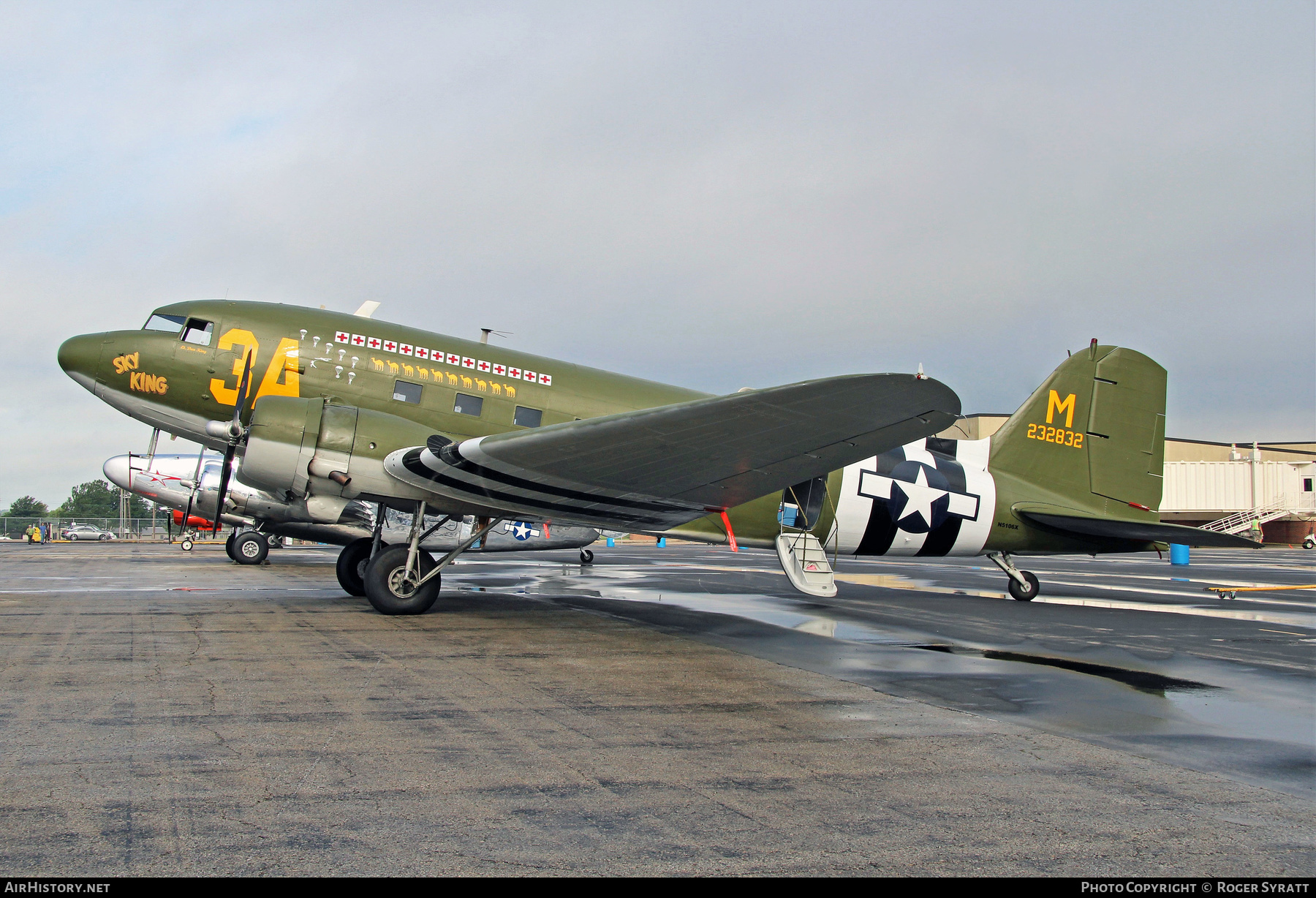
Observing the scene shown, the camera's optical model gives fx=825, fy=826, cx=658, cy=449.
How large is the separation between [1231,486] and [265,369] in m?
69.0

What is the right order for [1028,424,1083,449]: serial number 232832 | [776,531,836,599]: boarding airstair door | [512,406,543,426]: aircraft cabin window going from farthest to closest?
[1028,424,1083,449]: serial number 232832 → [512,406,543,426]: aircraft cabin window → [776,531,836,599]: boarding airstair door

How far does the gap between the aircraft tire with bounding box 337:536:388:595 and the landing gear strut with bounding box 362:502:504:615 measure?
9.08 feet

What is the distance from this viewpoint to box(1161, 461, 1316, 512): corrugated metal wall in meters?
59.1

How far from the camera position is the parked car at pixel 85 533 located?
68.9 meters

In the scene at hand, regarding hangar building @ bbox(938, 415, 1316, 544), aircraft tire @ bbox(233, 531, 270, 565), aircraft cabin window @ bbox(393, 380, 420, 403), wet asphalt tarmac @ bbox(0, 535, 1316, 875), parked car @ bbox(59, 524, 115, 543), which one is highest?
hangar building @ bbox(938, 415, 1316, 544)

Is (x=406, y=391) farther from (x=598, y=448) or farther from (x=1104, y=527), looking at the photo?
(x=1104, y=527)

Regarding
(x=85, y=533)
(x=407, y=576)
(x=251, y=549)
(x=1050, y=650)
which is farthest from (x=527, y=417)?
(x=85, y=533)

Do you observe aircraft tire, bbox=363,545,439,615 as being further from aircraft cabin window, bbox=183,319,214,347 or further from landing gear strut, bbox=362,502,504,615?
aircraft cabin window, bbox=183,319,214,347

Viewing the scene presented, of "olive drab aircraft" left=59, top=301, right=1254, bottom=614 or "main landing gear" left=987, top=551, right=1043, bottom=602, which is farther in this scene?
"main landing gear" left=987, top=551, right=1043, bottom=602

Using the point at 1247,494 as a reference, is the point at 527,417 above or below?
below

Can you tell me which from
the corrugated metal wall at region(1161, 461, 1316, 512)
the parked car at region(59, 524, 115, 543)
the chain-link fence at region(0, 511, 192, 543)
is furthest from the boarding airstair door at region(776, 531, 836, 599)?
the parked car at region(59, 524, 115, 543)

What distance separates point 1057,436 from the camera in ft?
50.1

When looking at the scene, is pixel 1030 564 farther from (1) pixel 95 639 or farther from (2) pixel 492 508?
(1) pixel 95 639

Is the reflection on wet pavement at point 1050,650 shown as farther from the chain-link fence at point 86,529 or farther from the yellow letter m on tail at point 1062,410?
the chain-link fence at point 86,529
